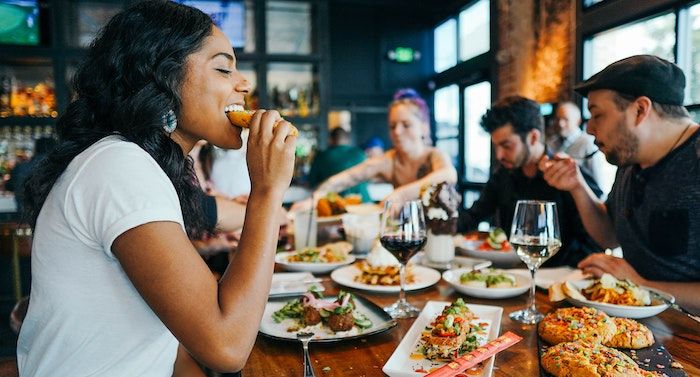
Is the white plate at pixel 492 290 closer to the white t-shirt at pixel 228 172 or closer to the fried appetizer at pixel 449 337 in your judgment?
the fried appetizer at pixel 449 337

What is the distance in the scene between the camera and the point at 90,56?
1.07 metres

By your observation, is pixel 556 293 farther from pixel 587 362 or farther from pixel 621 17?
pixel 621 17

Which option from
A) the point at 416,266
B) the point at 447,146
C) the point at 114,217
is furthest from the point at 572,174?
the point at 447,146

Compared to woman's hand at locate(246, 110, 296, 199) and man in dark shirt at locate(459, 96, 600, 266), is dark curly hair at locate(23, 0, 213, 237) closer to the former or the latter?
woman's hand at locate(246, 110, 296, 199)

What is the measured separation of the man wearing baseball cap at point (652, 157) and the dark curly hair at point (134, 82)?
4.85ft

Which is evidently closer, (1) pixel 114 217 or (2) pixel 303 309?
(1) pixel 114 217

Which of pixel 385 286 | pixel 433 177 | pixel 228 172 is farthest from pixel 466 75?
pixel 385 286

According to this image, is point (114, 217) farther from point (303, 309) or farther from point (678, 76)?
point (678, 76)

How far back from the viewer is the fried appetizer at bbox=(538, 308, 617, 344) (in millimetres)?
1014

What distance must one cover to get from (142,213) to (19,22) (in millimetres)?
5282

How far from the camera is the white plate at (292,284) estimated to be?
1372mm

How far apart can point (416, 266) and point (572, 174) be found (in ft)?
2.77

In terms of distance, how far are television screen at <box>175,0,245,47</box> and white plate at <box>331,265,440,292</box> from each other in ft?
14.2

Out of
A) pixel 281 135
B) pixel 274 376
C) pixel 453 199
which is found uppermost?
pixel 281 135
